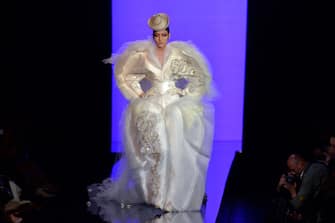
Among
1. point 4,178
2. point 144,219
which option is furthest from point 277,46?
point 4,178

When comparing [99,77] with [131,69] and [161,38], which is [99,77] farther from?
[161,38]

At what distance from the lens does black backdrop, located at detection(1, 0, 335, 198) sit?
287 inches

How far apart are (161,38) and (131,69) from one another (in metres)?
0.33

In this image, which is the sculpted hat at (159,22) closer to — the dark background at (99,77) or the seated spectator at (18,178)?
the seated spectator at (18,178)

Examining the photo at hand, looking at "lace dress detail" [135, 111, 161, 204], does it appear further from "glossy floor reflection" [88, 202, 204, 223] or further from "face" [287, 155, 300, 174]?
"face" [287, 155, 300, 174]

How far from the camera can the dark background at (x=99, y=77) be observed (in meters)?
7.25

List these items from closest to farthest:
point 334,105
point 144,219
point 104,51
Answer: point 144,219, point 334,105, point 104,51

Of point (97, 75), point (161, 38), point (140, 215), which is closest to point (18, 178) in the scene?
point (140, 215)

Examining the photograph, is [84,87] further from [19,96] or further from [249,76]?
[249,76]

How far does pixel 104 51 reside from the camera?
25.1ft

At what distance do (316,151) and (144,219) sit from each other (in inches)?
49.1

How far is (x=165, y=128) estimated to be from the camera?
4.70 meters

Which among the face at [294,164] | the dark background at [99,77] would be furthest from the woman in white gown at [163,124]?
the dark background at [99,77]

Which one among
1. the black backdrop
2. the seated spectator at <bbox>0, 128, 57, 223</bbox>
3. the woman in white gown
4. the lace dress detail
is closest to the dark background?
the black backdrop
